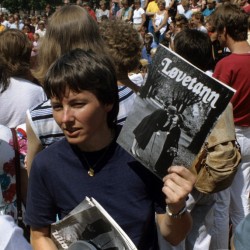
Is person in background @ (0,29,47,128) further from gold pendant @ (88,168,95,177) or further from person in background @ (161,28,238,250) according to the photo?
gold pendant @ (88,168,95,177)

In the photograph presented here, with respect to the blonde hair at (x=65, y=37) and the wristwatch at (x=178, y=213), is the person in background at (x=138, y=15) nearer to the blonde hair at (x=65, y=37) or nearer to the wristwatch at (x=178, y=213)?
the blonde hair at (x=65, y=37)

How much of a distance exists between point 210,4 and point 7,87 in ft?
38.4

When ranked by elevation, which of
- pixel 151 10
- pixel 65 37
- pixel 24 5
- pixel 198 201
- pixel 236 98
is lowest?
pixel 24 5

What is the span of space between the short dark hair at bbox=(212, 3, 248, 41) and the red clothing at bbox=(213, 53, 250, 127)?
25 cm

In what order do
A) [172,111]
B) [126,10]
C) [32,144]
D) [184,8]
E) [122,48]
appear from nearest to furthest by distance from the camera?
[172,111], [32,144], [122,48], [184,8], [126,10]

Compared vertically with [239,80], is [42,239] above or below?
above

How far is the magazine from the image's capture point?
5.11 feet

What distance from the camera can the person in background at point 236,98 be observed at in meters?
3.50

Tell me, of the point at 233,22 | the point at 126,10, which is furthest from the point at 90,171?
the point at 126,10

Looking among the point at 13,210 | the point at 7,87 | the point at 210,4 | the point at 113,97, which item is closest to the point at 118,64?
the point at 7,87

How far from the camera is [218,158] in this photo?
2.65m

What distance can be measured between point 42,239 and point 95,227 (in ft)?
0.96

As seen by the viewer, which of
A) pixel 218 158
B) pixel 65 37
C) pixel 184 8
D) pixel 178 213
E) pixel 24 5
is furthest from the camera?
pixel 24 5

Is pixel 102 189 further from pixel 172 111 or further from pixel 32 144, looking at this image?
pixel 32 144
